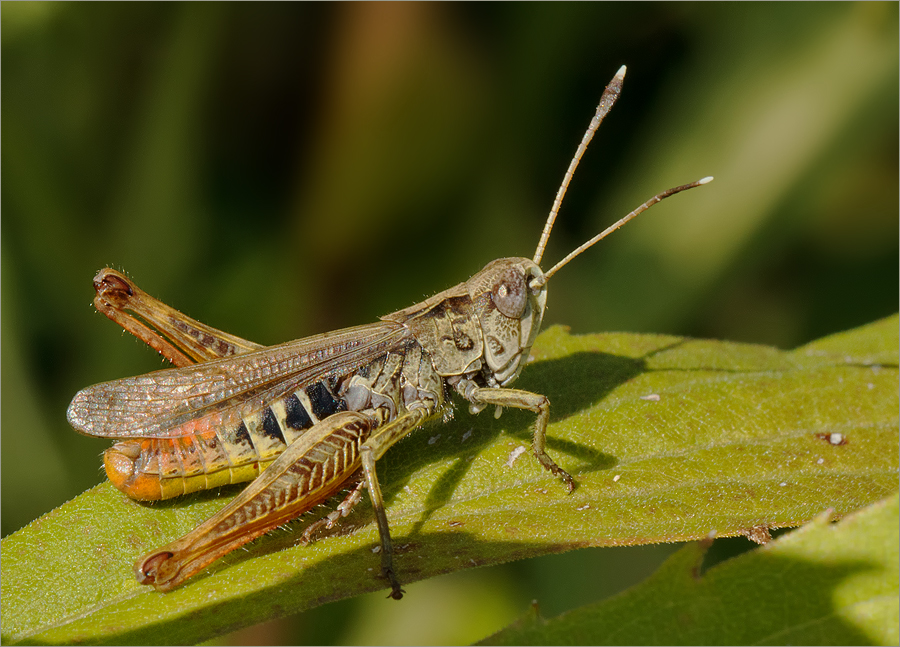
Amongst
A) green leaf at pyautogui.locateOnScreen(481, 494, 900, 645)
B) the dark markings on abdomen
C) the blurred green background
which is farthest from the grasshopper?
the blurred green background

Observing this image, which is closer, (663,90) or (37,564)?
(37,564)

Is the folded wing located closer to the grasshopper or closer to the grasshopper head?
the grasshopper

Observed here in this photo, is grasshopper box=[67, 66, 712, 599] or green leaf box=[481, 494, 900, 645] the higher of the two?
grasshopper box=[67, 66, 712, 599]

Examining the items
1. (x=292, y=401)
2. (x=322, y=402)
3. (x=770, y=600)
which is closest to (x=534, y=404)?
(x=322, y=402)

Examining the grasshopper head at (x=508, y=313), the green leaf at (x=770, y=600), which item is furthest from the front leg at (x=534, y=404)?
the green leaf at (x=770, y=600)

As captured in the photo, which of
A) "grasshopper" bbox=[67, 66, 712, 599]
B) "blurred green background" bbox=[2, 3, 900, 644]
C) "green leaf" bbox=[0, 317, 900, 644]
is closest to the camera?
"green leaf" bbox=[0, 317, 900, 644]

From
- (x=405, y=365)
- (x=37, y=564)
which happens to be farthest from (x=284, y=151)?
(x=37, y=564)

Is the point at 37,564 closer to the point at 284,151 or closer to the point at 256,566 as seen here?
the point at 256,566
